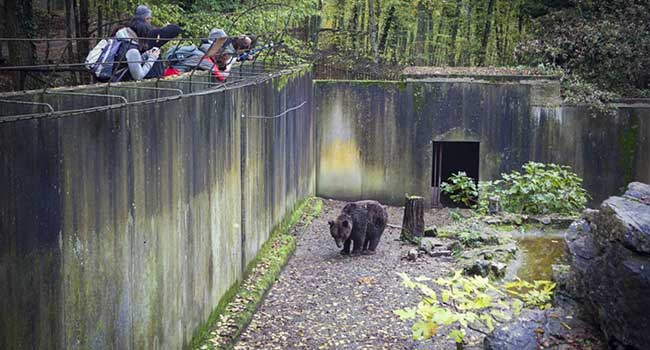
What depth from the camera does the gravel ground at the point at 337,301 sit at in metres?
7.70

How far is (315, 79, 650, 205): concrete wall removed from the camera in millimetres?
15672

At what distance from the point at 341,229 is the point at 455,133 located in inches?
229

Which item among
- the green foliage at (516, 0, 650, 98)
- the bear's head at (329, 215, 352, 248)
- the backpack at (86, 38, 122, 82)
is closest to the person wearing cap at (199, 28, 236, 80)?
the backpack at (86, 38, 122, 82)

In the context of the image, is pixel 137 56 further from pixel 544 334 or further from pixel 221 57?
pixel 544 334

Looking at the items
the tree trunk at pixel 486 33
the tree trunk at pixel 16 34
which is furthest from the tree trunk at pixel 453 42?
the tree trunk at pixel 16 34

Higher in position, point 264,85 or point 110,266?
point 264,85

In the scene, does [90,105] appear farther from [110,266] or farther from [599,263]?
[599,263]

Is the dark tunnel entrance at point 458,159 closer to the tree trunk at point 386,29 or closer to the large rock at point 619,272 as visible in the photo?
the tree trunk at point 386,29

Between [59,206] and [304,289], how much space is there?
5475 mm

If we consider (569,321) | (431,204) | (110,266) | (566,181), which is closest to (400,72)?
(431,204)

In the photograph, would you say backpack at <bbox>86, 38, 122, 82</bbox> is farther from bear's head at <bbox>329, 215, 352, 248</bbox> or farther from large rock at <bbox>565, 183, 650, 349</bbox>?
bear's head at <bbox>329, 215, 352, 248</bbox>

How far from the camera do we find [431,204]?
53.3 ft

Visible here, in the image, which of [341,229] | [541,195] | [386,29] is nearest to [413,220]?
[341,229]

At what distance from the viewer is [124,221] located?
5113mm
